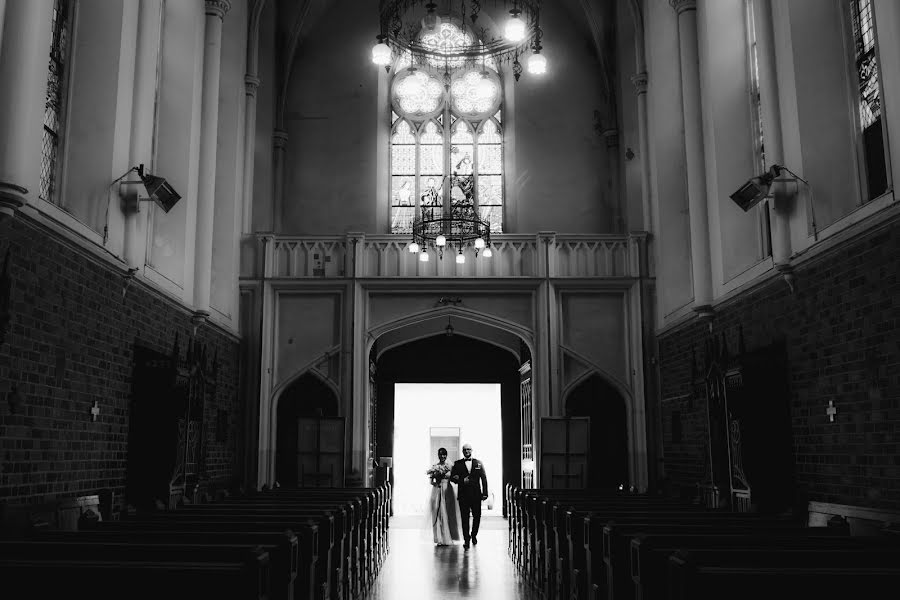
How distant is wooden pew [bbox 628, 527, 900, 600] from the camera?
15.7ft

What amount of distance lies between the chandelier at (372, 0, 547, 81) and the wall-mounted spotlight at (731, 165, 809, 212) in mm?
2948

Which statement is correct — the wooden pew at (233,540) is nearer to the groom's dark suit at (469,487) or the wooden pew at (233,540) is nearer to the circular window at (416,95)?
the groom's dark suit at (469,487)

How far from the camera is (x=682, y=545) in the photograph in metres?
4.94

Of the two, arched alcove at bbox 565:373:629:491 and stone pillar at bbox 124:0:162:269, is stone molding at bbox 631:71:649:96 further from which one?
stone pillar at bbox 124:0:162:269

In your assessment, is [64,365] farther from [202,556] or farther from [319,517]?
[202,556]

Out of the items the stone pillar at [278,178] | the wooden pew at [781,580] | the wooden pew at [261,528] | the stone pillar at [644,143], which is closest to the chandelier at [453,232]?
the stone pillar at [644,143]

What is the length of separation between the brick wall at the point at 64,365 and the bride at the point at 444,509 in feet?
16.3

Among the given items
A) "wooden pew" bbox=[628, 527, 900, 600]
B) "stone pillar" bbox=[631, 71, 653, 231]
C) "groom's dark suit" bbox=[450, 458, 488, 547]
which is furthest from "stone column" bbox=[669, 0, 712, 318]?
"wooden pew" bbox=[628, 527, 900, 600]

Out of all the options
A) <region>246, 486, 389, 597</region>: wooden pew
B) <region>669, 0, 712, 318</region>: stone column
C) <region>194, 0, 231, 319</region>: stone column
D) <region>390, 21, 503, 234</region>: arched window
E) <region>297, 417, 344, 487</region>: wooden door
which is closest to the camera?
<region>246, 486, 389, 597</region>: wooden pew

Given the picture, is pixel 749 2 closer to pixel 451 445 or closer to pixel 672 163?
pixel 672 163

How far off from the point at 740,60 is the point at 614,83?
599 cm

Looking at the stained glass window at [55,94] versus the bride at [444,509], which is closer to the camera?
the stained glass window at [55,94]

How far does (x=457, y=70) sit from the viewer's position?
19.2 m

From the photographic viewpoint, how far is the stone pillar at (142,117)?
9977 mm
